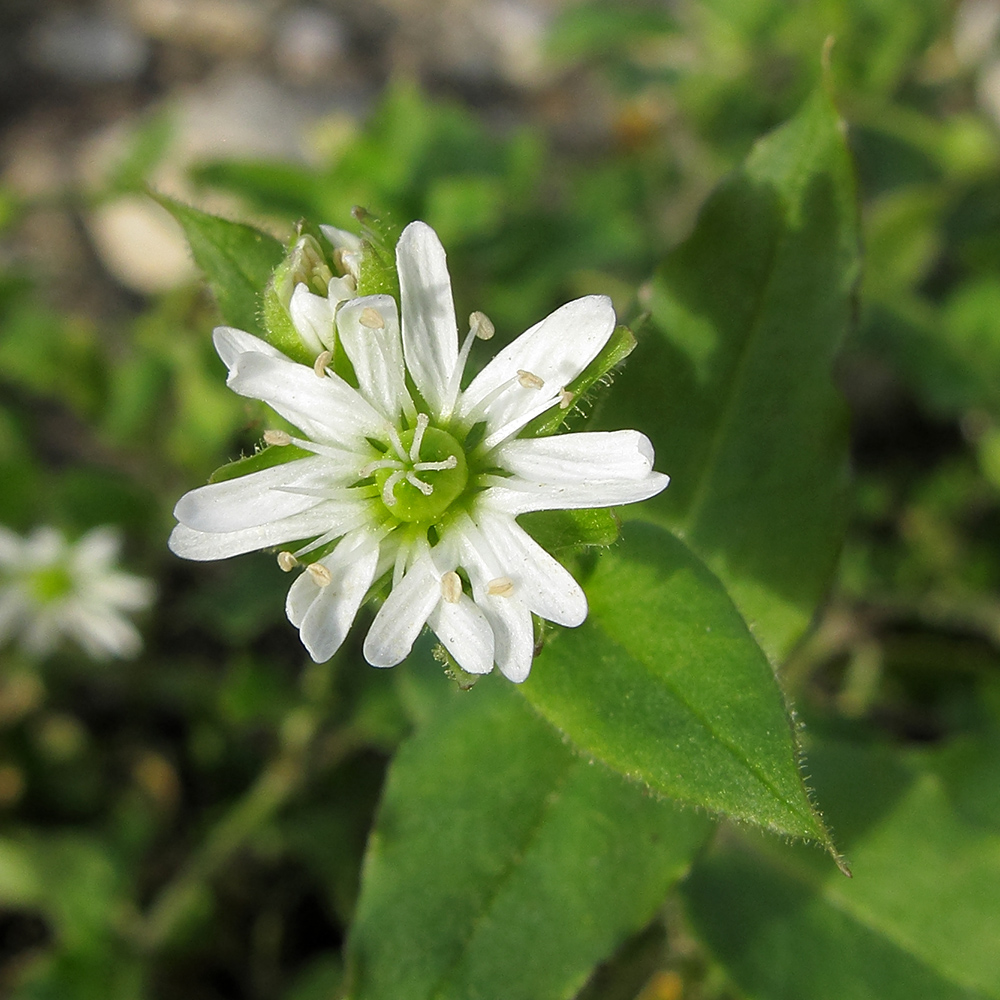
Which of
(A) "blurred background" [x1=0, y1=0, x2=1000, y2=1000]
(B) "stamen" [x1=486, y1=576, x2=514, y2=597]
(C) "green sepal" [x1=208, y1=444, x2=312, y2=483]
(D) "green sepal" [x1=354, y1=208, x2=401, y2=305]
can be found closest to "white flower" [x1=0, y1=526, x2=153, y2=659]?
(A) "blurred background" [x1=0, y1=0, x2=1000, y2=1000]

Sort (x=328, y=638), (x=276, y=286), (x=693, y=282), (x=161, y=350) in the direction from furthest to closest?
(x=161, y=350)
(x=693, y=282)
(x=276, y=286)
(x=328, y=638)

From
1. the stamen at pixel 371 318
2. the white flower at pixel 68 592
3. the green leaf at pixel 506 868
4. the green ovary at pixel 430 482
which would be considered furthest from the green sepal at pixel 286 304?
the white flower at pixel 68 592

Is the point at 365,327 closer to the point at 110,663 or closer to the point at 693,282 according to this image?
the point at 693,282

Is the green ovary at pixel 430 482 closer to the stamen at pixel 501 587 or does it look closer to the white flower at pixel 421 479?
the white flower at pixel 421 479

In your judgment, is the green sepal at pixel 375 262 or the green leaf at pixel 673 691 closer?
the green leaf at pixel 673 691


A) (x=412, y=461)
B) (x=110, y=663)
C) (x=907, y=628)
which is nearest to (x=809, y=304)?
(x=412, y=461)

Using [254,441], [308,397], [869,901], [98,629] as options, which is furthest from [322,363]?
[98,629]

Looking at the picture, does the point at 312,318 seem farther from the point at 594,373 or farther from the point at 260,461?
the point at 594,373
